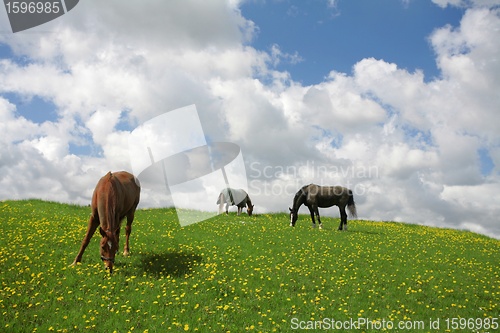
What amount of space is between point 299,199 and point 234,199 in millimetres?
9737

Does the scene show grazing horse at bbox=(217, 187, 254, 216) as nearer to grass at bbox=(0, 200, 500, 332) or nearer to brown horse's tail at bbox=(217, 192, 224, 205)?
brown horse's tail at bbox=(217, 192, 224, 205)

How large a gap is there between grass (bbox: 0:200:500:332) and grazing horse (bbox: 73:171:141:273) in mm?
933

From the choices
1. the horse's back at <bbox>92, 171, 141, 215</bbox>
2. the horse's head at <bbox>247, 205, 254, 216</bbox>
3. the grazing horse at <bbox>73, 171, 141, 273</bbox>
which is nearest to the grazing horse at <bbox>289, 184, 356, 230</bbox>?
the horse's head at <bbox>247, 205, 254, 216</bbox>

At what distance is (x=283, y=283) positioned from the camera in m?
13.6

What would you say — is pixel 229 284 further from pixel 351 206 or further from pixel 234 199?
pixel 234 199

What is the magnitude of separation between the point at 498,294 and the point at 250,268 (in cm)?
1012

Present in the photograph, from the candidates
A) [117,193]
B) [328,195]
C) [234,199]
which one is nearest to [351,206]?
[328,195]

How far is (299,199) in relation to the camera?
98.0 feet

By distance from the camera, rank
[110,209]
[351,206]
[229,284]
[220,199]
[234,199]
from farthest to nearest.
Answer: [220,199]
[234,199]
[351,206]
[110,209]
[229,284]

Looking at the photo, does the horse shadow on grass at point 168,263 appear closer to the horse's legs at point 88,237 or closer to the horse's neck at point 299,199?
the horse's legs at point 88,237

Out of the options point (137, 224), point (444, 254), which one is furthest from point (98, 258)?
point (444, 254)

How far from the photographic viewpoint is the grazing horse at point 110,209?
13.0 m

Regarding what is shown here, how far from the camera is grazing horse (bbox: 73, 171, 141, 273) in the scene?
13.0 metres

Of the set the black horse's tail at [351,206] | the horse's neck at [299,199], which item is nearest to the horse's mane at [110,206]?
the horse's neck at [299,199]
